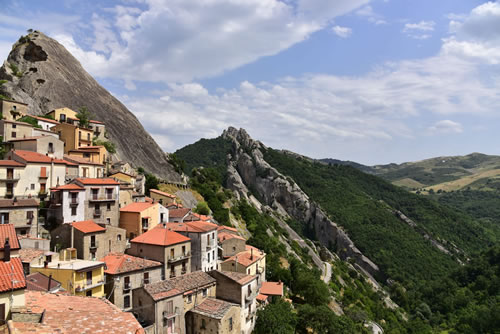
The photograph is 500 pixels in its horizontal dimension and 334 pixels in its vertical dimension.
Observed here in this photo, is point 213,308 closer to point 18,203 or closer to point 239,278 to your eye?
point 239,278

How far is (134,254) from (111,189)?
9.04 m

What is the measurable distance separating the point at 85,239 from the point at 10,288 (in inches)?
888

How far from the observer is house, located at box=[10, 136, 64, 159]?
41969mm

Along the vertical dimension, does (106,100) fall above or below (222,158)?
above

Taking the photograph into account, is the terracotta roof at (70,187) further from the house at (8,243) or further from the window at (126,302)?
the house at (8,243)

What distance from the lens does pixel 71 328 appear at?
1249 centimetres

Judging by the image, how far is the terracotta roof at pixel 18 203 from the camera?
1255 inches

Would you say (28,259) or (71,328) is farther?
(28,259)

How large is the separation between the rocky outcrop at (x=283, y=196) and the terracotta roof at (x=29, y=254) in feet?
292

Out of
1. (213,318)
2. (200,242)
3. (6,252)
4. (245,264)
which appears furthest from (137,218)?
(6,252)

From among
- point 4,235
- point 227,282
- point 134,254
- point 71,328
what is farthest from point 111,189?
point 71,328

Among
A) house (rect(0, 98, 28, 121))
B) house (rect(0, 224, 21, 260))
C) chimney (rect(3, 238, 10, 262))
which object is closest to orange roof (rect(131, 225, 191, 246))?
house (rect(0, 224, 21, 260))

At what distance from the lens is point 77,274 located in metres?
28.0

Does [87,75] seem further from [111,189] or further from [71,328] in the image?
[71,328]
